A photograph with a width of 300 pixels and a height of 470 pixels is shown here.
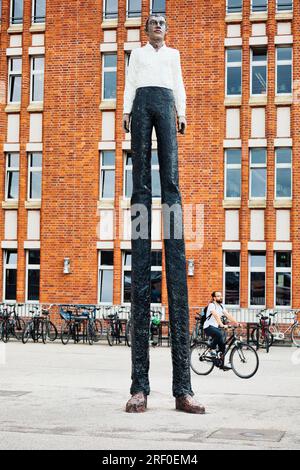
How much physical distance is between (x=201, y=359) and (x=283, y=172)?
47.2ft

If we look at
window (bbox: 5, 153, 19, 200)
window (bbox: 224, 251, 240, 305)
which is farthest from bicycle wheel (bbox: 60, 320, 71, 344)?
window (bbox: 5, 153, 19, 200)

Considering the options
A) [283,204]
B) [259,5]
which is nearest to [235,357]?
[283,204]

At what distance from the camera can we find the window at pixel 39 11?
33350 millimetres

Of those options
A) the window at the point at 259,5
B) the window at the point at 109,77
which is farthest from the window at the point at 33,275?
the window at the point at 259,5

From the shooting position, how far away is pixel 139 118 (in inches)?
488

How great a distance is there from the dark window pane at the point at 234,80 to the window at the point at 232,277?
5808 millimetres

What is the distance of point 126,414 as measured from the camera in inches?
452

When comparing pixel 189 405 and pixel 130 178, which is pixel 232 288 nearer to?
pixel 130 178

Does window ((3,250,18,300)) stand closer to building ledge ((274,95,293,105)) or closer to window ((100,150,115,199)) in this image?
window ((100,150,115,199))

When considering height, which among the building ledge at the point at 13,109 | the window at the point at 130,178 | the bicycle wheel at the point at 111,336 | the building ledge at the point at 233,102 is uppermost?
the building ledge at the point at 13,109

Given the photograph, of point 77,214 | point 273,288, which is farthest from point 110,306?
point 273,288

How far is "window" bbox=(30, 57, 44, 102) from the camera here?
109 ft

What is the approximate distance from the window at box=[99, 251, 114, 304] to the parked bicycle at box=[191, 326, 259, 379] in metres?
14.1

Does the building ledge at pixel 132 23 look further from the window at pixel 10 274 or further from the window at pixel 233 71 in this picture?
the window at pixel 10 274
